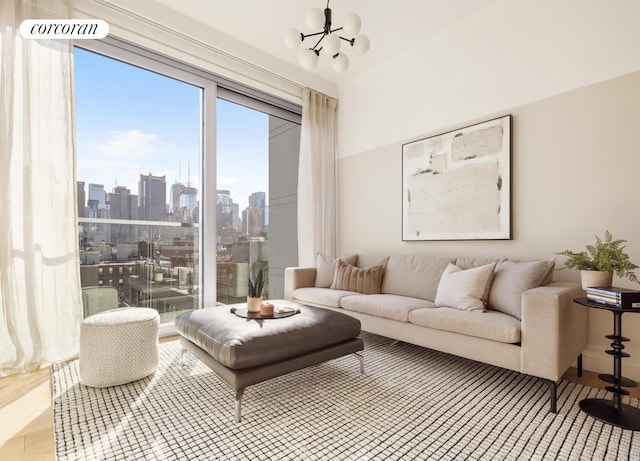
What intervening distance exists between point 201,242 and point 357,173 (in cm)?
214

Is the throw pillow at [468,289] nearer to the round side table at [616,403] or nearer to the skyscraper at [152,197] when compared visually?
the round side table at [616,403]

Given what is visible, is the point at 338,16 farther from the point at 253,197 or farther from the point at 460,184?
the point at 253,197

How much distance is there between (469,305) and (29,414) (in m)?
2.82

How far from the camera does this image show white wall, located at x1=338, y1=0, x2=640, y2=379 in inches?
94.0

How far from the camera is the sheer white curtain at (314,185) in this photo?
4.40 meters

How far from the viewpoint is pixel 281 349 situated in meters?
1.89

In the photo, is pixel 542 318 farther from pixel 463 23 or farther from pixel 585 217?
pixel 463 23

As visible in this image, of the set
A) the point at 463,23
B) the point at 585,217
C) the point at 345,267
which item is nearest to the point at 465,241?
the point at 585,217

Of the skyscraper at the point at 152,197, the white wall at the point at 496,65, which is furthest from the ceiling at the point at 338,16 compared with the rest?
the skyscraper at the point at 152,197

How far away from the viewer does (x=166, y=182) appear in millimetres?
3508

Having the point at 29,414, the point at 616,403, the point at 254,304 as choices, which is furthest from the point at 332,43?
the point at 29,414

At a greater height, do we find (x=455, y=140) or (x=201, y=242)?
(x=455, y=140)

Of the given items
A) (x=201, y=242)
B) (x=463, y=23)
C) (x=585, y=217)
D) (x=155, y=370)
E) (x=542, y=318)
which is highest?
(x=463, y=23)

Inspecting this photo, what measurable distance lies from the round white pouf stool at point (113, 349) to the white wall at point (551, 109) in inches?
108
